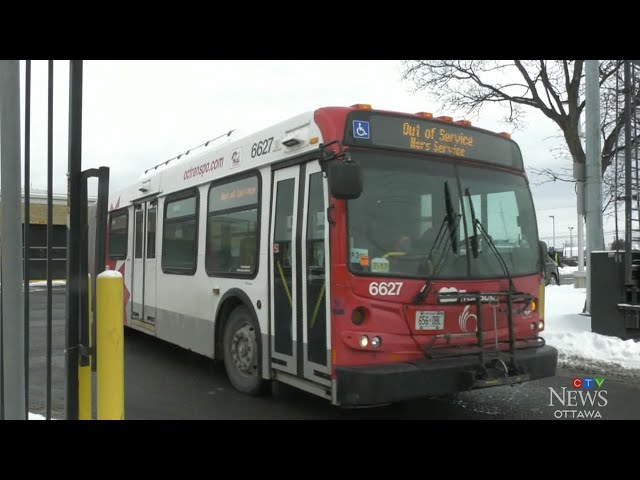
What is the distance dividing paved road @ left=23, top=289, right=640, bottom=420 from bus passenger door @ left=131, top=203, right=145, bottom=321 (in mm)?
1702

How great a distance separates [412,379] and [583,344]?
5.84 metres

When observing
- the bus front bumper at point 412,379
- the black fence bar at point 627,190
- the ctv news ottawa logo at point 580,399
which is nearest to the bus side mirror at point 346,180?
the bus front bumper at point 412,379

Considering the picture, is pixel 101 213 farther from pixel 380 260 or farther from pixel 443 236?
Result: pixel 443 236

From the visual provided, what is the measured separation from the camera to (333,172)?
477cm

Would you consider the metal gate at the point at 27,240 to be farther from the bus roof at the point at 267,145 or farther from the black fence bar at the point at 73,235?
the bus roof at the point at 267,145

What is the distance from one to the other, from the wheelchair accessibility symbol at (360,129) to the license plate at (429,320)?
1.66m

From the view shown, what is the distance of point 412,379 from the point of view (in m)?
4.76

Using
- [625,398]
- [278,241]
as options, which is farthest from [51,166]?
[625,398]

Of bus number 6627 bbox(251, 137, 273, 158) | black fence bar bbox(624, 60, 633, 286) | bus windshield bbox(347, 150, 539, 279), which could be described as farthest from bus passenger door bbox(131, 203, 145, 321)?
black fence bar bbox(624, 60, 633, 286)

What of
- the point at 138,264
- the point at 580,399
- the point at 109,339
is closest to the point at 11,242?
the point at 109,339

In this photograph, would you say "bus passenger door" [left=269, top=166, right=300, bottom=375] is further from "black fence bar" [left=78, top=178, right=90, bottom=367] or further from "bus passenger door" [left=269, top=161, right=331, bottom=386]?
"black fence bar" [left=78, top=178, right=90, bottom=367]

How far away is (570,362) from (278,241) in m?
5.25

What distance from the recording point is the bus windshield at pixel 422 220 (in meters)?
5.04

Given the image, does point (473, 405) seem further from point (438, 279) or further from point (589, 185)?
point (589, 185)
